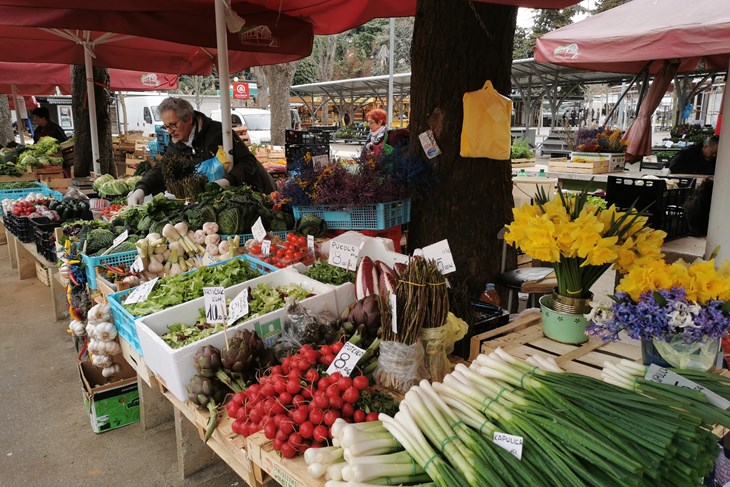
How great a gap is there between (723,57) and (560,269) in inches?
255

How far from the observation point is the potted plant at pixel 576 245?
77.4 inches

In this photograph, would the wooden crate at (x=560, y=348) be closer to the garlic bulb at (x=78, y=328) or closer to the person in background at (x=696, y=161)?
the garlic bulb at (x=78, y=328)

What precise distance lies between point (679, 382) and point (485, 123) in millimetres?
2221

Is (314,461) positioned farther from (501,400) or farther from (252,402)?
(501,400)

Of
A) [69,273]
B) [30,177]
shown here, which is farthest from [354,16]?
[30,177]

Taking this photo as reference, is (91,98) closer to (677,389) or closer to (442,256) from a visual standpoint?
(442,256)

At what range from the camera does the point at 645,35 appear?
449cm

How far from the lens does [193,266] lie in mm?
3680

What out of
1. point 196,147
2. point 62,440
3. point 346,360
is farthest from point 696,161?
point 62,440

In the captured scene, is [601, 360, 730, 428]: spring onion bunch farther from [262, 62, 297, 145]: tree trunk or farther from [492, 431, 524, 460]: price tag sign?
[262, 62, 297, 145]: tree trunk

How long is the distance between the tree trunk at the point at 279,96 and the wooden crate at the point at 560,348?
13.8 meters

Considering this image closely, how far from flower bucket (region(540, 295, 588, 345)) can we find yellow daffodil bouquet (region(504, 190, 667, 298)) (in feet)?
0.30

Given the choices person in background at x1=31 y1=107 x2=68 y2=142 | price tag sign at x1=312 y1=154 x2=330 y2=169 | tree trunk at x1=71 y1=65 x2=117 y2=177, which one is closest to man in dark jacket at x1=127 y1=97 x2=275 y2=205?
price tag sign at x1=312 y1=154 x2=330 y2=169

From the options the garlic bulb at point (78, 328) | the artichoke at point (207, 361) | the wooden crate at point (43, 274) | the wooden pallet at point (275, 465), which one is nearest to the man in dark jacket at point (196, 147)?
the garlic bulb at point (78, 328)
